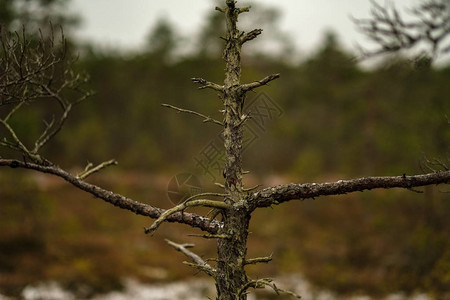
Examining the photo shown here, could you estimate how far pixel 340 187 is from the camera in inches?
126

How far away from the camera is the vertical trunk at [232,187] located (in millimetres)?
3400

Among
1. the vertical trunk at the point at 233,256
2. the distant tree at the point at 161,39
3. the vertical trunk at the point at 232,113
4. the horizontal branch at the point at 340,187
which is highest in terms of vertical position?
the distant tree at the point at 161,39

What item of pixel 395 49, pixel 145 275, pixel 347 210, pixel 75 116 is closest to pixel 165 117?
pixel 75 116

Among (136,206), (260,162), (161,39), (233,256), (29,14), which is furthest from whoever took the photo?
(161,39)

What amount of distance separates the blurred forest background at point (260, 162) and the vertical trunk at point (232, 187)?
4.87 feet

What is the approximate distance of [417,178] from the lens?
2994 millimetres

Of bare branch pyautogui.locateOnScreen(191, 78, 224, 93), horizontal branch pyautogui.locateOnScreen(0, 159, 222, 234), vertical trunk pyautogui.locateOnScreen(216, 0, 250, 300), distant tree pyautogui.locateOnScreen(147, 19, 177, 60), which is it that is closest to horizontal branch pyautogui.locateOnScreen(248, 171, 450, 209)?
vertical trunk pyautogui.locateOnScreen(216, 0, 250, 300)

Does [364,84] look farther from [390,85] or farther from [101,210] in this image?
[101,210]

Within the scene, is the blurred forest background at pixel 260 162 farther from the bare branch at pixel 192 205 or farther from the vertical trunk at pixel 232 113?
the bare branch at pixel 192 205

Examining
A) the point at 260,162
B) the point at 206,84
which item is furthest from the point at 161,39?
the point at 206,84

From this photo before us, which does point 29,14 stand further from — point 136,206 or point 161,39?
point 161,39

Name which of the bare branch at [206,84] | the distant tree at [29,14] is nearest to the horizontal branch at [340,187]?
the bare branch at [206,84]

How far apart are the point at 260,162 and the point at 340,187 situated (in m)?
22.3

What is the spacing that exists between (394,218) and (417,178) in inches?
620
